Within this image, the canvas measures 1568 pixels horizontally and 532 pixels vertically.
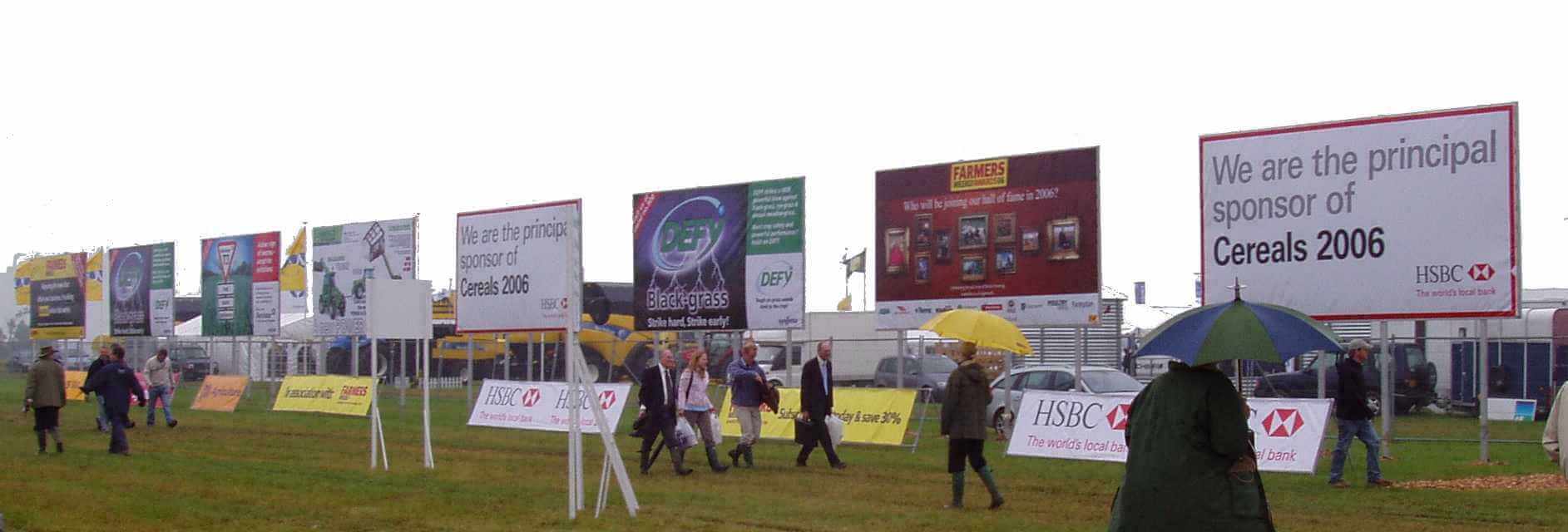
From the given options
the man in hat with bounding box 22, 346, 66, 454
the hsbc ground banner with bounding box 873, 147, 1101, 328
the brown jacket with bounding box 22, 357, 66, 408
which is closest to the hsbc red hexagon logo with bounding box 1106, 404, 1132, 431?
the hsbc ground banner with bounding box 873, 147, 1101, 328

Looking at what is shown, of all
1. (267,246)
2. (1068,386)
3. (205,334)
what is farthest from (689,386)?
→ (205,334)

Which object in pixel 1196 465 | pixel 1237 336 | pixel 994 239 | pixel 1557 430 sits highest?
pixel 994 239

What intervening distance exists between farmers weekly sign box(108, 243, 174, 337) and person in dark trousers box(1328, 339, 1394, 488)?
3393 centimetres

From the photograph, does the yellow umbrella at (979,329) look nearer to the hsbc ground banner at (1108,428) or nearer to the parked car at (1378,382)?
the hsbc ground banner at (1108,428)

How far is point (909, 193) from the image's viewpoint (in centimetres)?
2589

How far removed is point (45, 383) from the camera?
70.1ft

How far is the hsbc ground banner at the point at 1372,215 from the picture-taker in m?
18.8

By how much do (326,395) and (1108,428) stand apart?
70.5ft

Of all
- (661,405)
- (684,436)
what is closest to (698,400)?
(684,436)

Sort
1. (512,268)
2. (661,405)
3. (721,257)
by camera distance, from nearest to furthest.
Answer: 1. (661,405)
2. (721,257)
3. (512,268)

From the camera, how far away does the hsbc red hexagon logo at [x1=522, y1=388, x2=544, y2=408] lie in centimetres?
2812

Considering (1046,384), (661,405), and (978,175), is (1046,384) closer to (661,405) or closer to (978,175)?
(978,175)

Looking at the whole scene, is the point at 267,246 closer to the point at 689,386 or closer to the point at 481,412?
the point at 481,412

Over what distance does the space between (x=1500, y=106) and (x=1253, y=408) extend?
474cm
